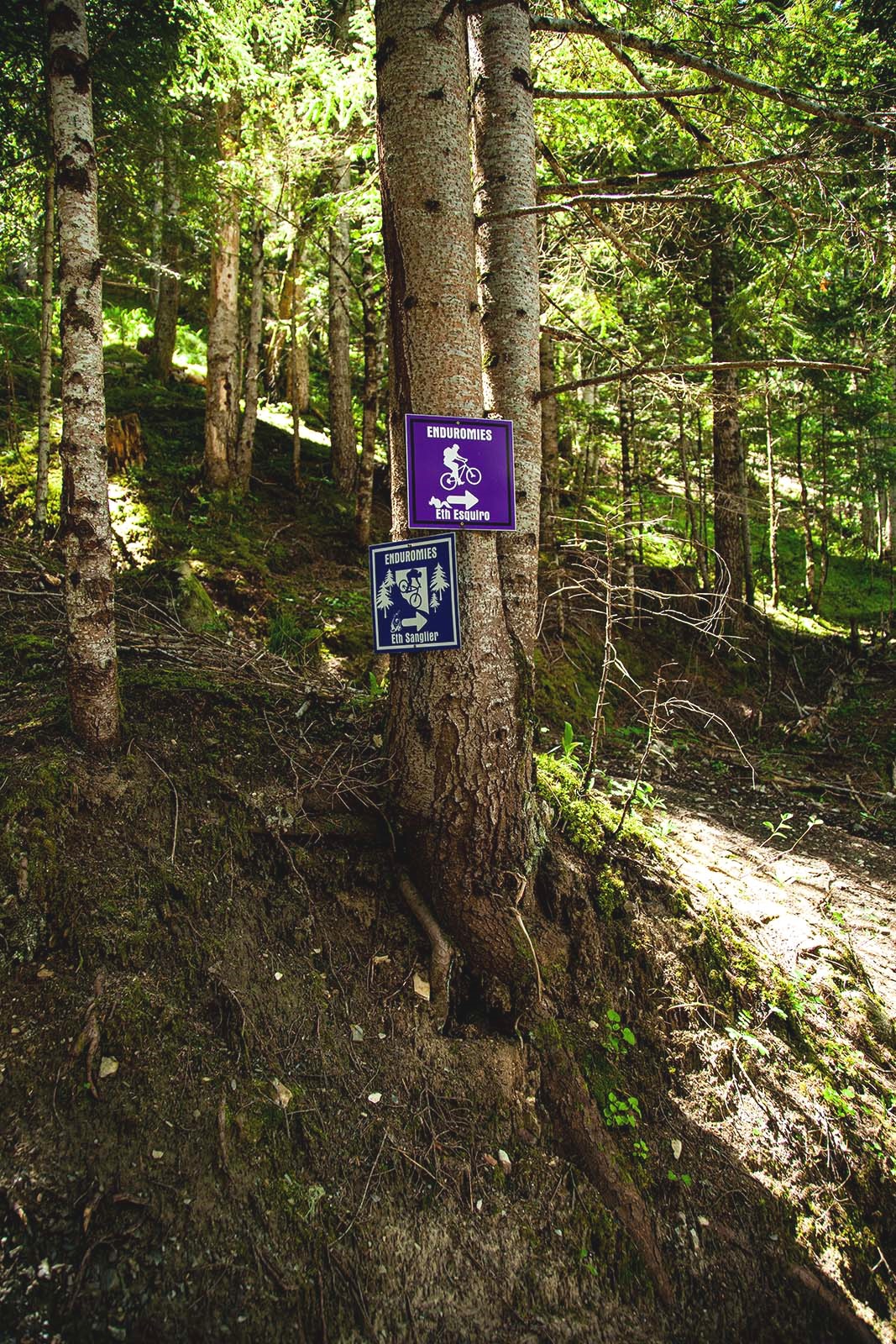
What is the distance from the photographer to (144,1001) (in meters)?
2.71

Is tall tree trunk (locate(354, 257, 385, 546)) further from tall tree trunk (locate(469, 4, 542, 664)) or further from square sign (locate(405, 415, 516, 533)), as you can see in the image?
square sign (locate(405, 415, 516, 533))

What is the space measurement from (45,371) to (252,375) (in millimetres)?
3337

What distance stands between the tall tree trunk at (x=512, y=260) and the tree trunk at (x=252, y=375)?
6.75m

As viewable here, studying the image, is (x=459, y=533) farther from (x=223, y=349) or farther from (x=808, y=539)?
(x=808, y=539)

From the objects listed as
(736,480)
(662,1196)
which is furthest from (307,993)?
(736,480)

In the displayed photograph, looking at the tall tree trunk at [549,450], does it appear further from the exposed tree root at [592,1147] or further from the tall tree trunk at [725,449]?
the exposed tree root at [592,1147]

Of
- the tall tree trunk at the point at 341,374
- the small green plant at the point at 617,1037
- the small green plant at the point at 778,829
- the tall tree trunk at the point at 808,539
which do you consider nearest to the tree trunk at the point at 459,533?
the small green plant at the point at 617,1037

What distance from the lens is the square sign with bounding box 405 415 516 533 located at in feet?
9.71

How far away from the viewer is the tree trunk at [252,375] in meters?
9.86

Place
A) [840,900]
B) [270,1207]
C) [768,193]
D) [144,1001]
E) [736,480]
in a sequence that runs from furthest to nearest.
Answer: [736,480]
[840,900]
[768,193]
[144,1001]
[270,1207]

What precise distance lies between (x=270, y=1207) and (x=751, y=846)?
477 cm

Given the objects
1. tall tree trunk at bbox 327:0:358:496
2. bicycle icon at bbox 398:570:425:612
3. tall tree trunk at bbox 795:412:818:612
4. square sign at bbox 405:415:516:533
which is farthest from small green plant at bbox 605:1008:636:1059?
tall tree trunk at bbox 795:412:818:612

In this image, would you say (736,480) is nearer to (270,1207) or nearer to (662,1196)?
(662,1196)

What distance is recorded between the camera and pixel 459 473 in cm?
303
